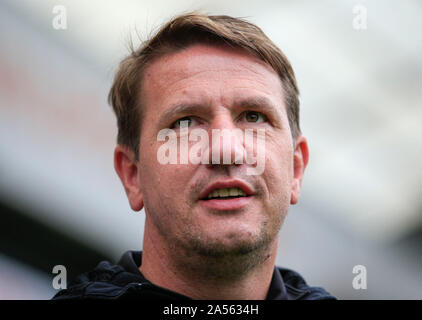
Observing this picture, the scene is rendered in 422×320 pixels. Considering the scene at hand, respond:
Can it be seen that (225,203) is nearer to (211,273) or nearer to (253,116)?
(211,273)

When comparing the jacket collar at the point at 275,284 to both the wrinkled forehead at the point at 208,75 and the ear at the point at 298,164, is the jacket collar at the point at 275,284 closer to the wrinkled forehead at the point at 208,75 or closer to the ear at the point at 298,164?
the ear at the point at 298,164

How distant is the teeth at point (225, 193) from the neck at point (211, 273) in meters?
0.23

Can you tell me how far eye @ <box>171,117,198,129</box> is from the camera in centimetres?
213

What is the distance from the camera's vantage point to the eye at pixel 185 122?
213 centimetres

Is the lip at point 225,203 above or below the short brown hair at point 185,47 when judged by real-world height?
below

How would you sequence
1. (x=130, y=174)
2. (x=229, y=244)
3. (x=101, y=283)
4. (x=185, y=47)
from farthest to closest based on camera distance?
(x=130, y=174)
(x=185, y=47)
(x=101, y=283)
(x=229, y=244)

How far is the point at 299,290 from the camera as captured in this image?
2439 millimetres

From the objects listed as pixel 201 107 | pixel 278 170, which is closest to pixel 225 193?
pixel 278 170

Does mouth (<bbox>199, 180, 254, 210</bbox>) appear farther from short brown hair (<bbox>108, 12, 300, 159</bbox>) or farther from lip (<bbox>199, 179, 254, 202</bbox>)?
short brown hair (<bbox>108, 12, 300, 159</bbox>)

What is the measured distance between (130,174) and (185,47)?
0.63 meters

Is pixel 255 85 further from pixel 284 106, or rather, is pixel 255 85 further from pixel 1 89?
pixel 1 89

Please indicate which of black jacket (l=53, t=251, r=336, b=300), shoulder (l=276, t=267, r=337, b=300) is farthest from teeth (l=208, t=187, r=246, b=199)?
shoulder (l=276, t=267, r=337, b=300)

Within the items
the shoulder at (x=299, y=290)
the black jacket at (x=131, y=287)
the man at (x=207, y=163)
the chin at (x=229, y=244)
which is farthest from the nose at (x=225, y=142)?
the shoulder at (x=299, y=290)

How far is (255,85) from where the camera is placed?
7.22ft
